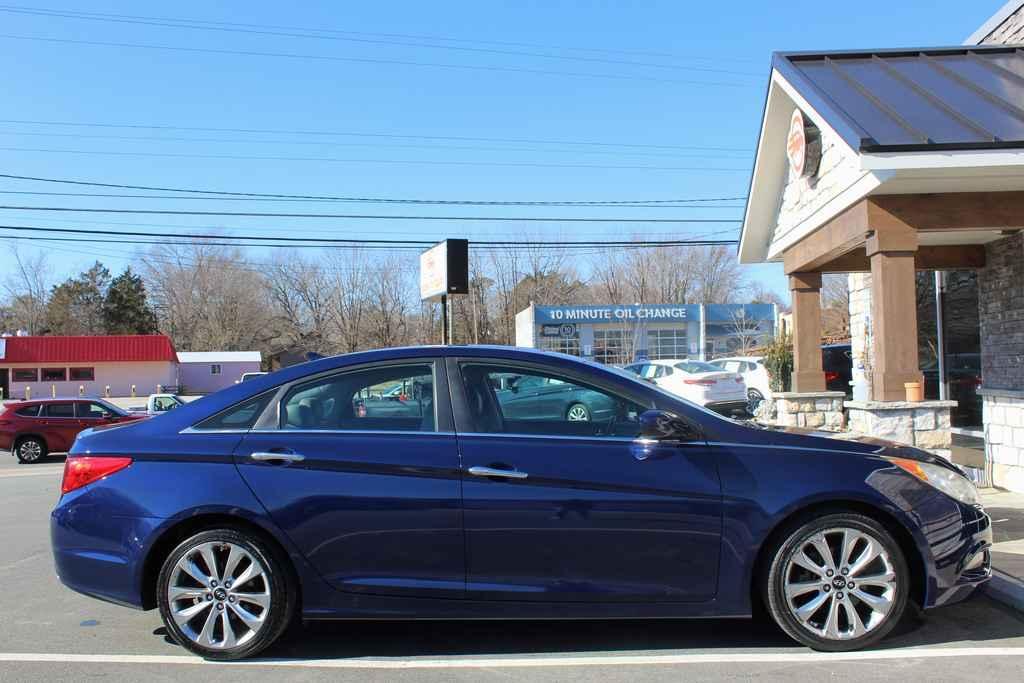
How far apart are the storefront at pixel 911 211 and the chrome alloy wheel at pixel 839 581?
460 cm

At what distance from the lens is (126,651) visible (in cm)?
450

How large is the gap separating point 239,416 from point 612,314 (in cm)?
4089

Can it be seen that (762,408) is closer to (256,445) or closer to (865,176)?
(865,176)

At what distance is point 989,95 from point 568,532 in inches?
300

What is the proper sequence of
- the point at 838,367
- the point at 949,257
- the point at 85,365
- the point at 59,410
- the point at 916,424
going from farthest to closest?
the point at 85,365, the point at 838,367, the point at 59,410, the point at 949,257, the point at 916,424

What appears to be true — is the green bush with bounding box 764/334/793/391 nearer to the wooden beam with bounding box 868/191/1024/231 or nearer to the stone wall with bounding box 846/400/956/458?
the stone wall with bounding box 846/400/956/458

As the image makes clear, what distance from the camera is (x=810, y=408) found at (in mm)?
11750

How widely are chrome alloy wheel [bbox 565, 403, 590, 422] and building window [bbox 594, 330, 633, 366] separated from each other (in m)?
40.7

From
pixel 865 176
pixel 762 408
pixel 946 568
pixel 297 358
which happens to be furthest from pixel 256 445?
pixel 297 358

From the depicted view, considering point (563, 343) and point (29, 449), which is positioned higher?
point (563, 343)

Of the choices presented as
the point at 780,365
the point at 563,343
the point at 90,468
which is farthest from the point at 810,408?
the point at 563,343

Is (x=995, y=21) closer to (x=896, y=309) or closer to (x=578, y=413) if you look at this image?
(x=896, y=309)

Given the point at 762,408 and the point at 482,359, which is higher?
the point at 482,359

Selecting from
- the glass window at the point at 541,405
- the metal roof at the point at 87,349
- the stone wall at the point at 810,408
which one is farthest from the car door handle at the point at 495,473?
the metal roof at the point at 87,349
